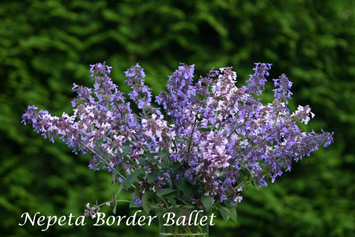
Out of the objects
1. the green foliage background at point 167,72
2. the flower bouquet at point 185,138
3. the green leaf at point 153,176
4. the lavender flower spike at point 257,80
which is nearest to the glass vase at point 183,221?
the flower bouquet at point 185,138

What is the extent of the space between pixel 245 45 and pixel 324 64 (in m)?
0.68

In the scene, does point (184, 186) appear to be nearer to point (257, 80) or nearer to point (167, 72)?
point (257, 80)

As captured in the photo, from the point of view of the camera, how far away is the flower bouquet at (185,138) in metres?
1.04

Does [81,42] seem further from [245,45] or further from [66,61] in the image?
[245,45]

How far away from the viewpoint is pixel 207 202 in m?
1.02

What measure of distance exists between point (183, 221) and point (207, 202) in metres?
0.10

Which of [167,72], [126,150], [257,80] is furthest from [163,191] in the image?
[167,72]

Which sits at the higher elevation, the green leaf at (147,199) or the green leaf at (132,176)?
the green leaf at (132,176)

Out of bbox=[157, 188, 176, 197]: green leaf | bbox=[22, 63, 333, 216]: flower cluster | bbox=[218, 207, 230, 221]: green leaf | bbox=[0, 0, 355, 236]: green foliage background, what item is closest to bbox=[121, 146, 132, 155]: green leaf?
bbox=[22, 63, 333, 216]: flower cluster

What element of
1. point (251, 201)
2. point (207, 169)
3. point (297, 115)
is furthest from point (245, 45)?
point (207, 169)

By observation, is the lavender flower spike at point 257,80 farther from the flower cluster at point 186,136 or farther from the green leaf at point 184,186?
the green leaf at point 184,186

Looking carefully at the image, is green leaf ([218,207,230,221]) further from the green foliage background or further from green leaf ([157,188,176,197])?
the green foliage background

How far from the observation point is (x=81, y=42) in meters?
3.09

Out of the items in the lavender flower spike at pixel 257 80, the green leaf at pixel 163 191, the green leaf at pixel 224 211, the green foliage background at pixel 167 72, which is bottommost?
the green leaf at pixel 224 211
